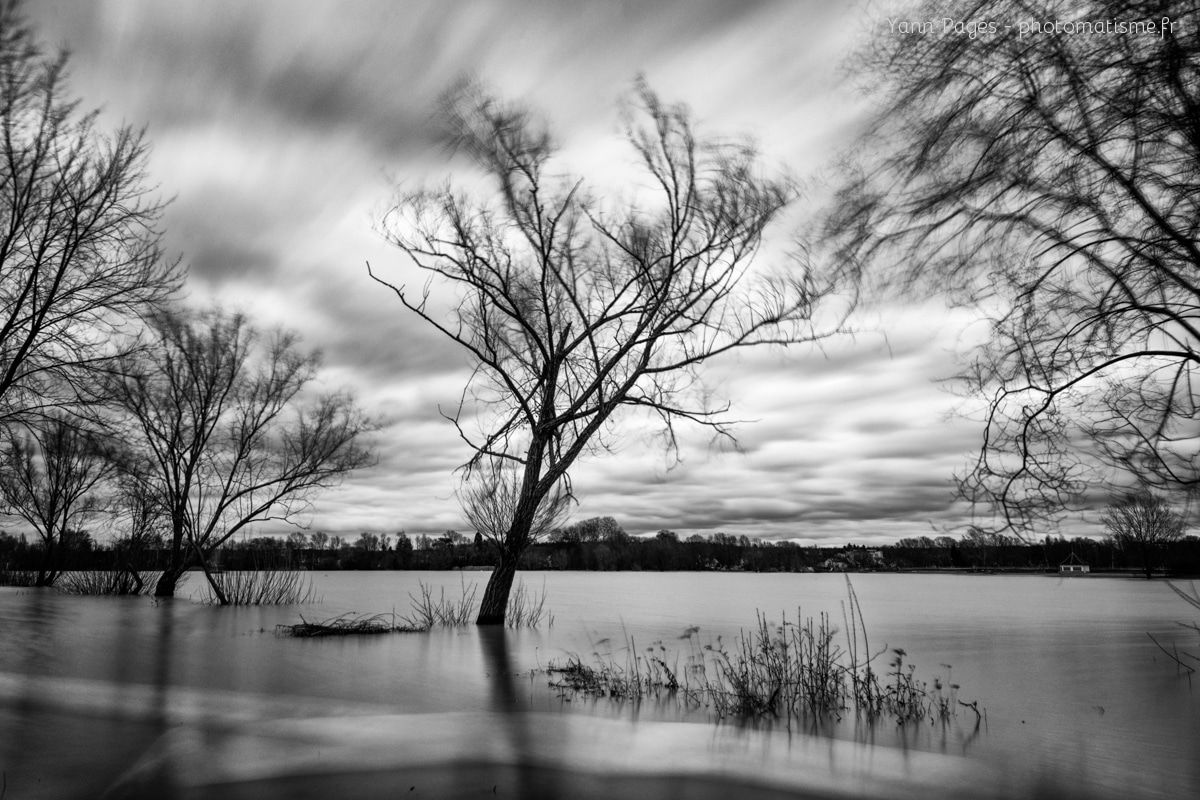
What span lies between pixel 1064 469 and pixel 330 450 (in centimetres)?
2297

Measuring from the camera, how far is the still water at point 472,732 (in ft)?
20.1

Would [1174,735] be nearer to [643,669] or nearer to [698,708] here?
[698,708]

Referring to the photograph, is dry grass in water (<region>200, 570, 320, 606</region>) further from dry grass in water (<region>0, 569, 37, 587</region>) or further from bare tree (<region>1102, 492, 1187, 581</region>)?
bare tree (<region>1102, 492, 1187, 581</region>)

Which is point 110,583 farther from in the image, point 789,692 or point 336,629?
point 789,692

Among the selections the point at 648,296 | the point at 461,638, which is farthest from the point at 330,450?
the point at 648,296

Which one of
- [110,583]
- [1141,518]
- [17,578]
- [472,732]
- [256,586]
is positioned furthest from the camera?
[17,578]

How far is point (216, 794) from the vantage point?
5555 millimetres

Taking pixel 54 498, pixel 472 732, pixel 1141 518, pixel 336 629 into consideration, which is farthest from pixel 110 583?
pixel 1141 518

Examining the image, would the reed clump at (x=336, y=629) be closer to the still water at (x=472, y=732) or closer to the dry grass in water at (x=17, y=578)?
the still water at (x=472, y=732)

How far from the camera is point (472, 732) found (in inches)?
312

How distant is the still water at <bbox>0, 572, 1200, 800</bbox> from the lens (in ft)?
20.1

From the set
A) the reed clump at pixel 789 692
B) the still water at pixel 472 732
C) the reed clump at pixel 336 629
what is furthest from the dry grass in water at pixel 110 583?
the reed clump at pixel 789 692

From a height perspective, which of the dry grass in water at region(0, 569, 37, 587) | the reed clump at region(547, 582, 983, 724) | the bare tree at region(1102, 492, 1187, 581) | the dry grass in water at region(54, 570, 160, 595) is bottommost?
the dry grass in water at region(0, 569, 37, 587)

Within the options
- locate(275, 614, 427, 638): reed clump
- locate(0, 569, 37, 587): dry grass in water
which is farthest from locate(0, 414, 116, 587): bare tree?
locate(275, 614, 427, 638): reed clump
